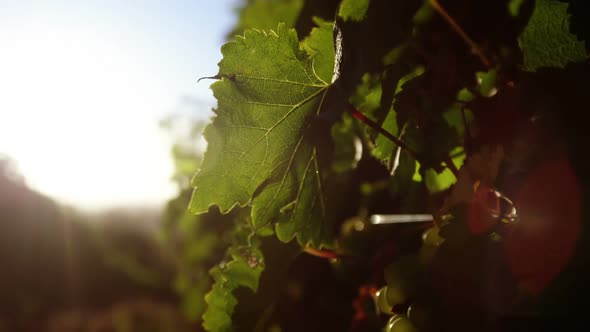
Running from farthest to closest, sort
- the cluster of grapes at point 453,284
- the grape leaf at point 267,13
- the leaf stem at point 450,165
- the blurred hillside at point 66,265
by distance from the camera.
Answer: the blurred hillside at point 66,265, the grape leaf at point 267,13, the leaf stem at point 450,165, the cluster of grapes at point 453,284

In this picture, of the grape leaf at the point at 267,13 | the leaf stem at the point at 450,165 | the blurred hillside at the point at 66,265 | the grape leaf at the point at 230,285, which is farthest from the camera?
the blurred hillside at the point at 66,265

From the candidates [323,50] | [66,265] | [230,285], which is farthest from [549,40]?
[66,265]

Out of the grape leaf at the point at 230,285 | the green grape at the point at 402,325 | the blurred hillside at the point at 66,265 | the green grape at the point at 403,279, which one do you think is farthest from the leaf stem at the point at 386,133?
the blurred hillside at the point at 66,265

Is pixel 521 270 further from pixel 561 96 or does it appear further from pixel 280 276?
pixel 280 276

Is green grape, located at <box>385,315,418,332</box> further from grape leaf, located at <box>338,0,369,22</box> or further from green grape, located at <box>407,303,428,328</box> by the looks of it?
grape leaf, located at <box>338,0,369,22</box>

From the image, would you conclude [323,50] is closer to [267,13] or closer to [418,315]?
[418,315]

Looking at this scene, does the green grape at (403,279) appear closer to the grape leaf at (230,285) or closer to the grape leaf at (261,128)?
the grape leaf at (261,128)

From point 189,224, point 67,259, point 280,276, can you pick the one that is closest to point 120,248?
point 67,259
